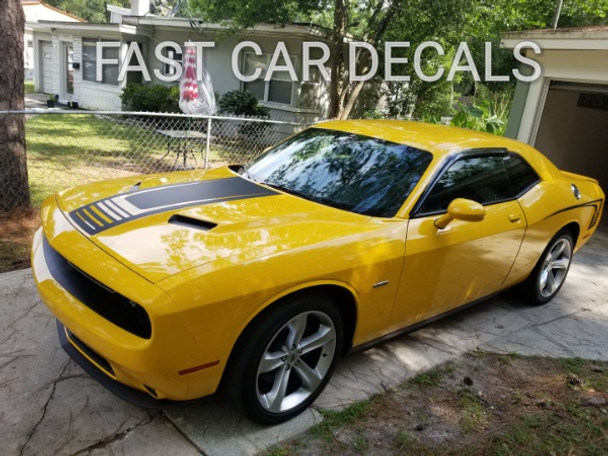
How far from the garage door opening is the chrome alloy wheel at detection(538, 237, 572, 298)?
4.97 meters

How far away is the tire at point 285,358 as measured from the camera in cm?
243

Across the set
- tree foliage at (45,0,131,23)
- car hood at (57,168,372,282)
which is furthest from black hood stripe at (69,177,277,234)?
tree foliage at (45,0,131,23)

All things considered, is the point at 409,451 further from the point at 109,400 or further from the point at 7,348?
the point at 7,348

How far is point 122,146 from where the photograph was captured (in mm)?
10750

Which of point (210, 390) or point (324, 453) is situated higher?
point (210, 390)

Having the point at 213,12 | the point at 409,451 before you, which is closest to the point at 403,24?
the point at 213,12

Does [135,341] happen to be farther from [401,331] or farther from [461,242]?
[461,242]

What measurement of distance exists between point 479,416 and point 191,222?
2.05 m

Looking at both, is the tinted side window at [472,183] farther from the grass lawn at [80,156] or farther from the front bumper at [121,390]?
the grass lawn at [80,156]

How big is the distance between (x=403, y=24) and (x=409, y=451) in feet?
37.1

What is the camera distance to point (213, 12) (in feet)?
42.4

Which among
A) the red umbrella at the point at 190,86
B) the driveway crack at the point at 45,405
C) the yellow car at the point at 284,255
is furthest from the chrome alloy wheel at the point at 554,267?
the red umbrella at the point at 190,86

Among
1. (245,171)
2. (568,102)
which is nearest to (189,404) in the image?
(245,171)

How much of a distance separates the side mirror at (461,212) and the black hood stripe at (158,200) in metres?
1.14
